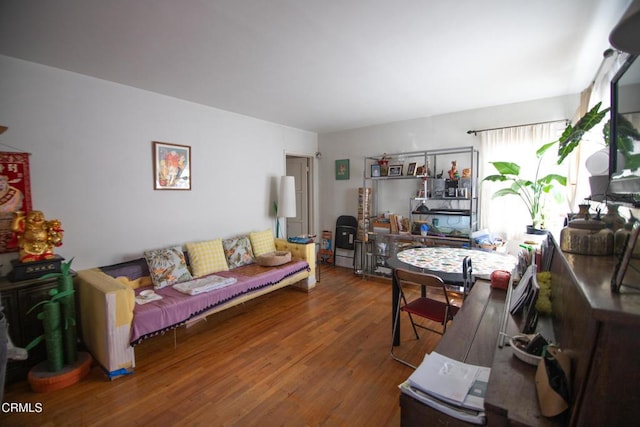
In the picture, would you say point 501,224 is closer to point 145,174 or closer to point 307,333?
point 307,333

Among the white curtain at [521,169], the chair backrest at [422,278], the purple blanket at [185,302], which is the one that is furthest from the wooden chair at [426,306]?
the white curtain at [521,169]

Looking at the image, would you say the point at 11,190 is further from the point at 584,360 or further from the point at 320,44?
the point at 584,360

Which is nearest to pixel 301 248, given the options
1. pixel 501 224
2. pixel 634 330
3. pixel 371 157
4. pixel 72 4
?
pixel 371 157

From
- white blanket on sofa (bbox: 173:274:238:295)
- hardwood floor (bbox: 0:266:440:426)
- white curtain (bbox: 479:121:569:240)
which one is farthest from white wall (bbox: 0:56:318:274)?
white curtain (bbox: 479:121:569:240)

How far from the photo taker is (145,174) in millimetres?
3240

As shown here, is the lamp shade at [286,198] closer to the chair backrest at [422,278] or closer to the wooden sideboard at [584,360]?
the chair backrest at [422,278]

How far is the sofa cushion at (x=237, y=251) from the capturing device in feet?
12.5

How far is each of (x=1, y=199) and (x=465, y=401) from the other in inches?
139

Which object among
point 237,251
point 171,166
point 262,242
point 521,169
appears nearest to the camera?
point 171,166

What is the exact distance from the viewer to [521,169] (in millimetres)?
3758

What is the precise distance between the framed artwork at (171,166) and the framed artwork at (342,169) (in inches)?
109

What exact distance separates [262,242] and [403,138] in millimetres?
2840

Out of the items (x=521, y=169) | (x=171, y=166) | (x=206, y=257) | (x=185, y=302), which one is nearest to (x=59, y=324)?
(x=185, y=302)

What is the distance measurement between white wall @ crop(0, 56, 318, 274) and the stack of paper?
3187 millimetres
